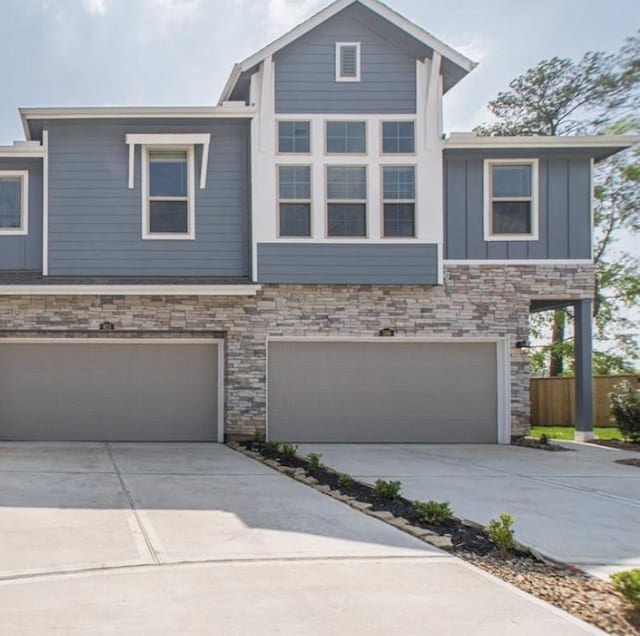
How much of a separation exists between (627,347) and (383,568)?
21.2 metres

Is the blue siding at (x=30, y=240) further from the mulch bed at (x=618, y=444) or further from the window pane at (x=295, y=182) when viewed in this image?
the mulch bed at (x=618, y=444)

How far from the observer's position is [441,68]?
42.8ft

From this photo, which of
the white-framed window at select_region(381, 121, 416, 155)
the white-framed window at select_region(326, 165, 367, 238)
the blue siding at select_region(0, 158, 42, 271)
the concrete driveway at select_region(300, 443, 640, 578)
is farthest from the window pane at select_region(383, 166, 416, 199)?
the blue siding at select_region(0, 158, 42, 271)

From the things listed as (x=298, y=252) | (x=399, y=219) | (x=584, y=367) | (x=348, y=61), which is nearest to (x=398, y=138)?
(x=399, y=219)

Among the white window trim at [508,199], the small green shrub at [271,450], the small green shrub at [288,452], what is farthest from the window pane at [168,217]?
the white window trim at [508,199]

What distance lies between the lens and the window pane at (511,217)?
13141 mm

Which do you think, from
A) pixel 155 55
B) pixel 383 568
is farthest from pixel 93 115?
pixel 383 568

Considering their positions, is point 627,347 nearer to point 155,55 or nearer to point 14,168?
point 155,55

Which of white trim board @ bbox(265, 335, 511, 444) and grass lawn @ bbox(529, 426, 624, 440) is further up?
white trim board @ bbox(265, 335, 511, 444)

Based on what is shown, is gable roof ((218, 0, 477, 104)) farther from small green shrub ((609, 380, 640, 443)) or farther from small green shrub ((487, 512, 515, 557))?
small green shrub ((487, 512, 515, 557))

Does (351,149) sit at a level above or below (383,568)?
above

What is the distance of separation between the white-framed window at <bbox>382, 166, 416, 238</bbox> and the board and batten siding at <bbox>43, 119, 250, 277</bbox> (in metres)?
2.89

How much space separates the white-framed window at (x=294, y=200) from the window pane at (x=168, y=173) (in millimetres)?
1853

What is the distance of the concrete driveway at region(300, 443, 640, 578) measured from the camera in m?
5.80
